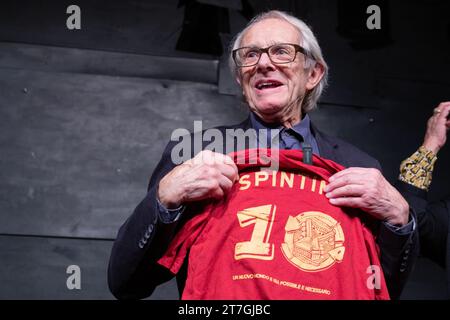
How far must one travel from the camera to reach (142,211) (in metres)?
1.65

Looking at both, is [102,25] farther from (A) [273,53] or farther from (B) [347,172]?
(B) [347,172]

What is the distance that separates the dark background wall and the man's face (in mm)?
800

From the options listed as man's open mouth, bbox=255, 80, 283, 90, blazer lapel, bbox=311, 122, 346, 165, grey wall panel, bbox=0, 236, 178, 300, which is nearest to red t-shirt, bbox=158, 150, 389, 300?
blazer lapel, bbox=311, 122, 346, 165

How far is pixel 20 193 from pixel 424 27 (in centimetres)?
170

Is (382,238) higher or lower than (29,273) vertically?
higher

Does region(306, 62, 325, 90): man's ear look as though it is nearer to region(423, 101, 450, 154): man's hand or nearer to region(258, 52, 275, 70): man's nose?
region(258, 52, 275, 70): man's nose

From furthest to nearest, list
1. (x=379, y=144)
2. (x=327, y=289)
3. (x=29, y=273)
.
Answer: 1. (x=379, y=144)
2. (x=29, y=273)
3. (x=327, y=289)

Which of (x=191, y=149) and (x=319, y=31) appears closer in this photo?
(x=191, y=149)

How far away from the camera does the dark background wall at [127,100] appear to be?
255 cm

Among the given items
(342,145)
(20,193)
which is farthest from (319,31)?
(20,193)

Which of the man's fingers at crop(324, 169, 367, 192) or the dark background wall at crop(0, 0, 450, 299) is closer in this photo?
the man's fingers at crop(324, 169, 367, 192)

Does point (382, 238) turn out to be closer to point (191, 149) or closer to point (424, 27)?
point (191, 149)

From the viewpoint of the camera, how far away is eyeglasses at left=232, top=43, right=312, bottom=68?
6.36ft

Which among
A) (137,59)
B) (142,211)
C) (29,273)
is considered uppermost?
(137,59)
